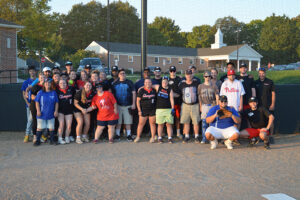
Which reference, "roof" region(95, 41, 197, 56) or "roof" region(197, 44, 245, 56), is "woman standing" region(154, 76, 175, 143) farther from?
"roof" region(197, 44, 245, 56)

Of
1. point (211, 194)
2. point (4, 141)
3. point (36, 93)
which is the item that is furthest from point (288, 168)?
point (4, 141)

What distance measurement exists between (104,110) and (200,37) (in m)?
73.1

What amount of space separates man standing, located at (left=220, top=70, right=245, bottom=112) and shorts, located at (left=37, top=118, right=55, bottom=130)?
173 inches

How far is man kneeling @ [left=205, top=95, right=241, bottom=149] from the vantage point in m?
7.22

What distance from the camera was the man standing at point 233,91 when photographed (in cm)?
757

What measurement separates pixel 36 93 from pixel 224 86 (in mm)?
4748

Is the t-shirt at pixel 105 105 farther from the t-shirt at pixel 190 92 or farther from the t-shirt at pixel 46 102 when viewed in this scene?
the t-shirt at pixel 190 92

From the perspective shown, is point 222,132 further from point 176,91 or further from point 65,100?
point 65,100

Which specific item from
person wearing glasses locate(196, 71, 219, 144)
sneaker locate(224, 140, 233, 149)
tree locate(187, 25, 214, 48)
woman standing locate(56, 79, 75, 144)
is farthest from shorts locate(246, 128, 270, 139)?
tree locate(187, 25, 214, 48)

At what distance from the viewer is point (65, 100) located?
792cm

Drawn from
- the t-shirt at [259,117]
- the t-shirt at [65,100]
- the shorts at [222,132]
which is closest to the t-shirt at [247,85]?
the t-shirt at [259,117]

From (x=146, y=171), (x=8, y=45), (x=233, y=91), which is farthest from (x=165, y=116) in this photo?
(x=8, y=45)

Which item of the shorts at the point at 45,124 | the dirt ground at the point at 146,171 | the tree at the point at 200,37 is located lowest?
the dirt ground at the point at 146,171

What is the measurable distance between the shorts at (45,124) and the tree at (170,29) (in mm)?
73698
